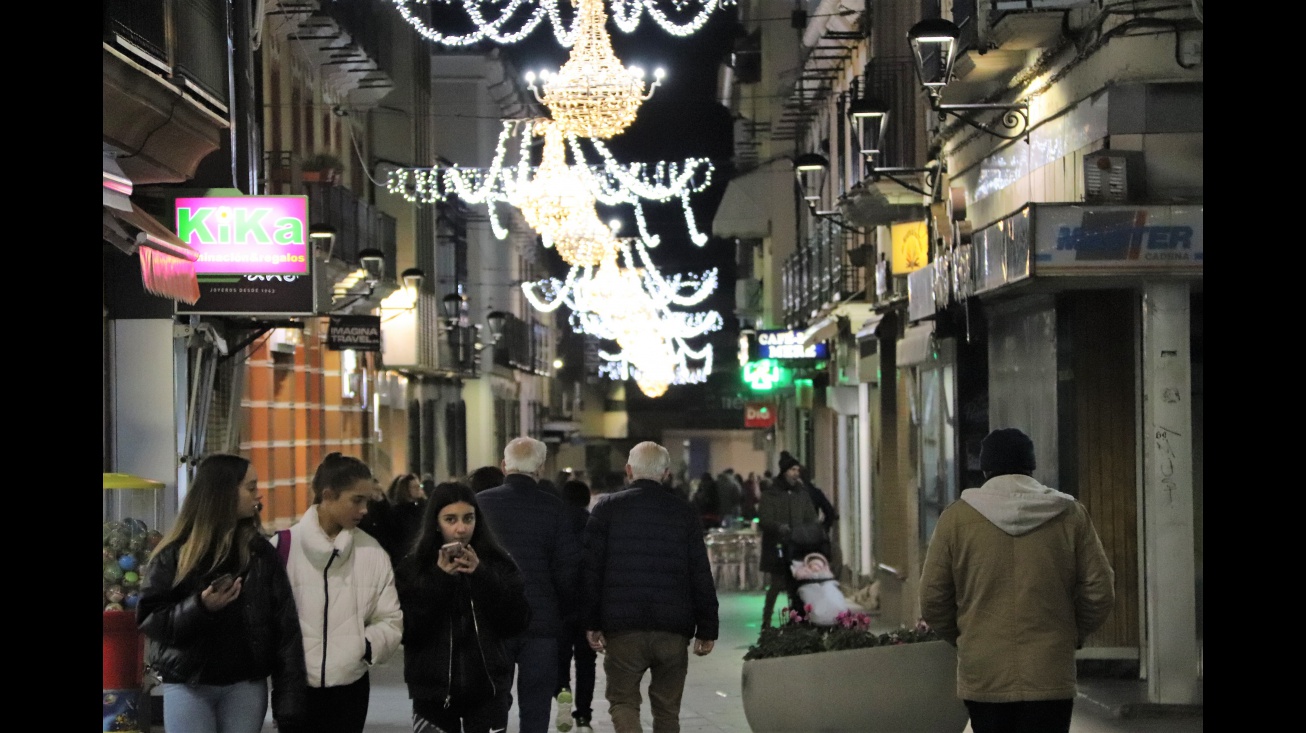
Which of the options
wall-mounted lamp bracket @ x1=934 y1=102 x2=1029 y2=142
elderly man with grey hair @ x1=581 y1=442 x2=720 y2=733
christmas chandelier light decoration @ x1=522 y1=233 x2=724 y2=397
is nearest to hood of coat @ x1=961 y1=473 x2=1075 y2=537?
elderly man with grey hair @ x1=581 y1=442 x2=720 y2=733

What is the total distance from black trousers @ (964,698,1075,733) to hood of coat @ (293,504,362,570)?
268 cm

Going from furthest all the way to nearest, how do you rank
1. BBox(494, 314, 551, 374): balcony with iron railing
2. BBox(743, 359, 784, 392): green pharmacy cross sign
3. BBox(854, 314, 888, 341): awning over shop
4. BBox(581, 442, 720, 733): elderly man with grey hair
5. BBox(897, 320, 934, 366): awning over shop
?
BBox(494, 314, 551, 374): balcony with iron railing, BBox(743, 359, 784, 392): green pharmacy cross sign, BBox(854, 314, 888, 341): awning over shop, BBox(897, 320, 934, 366): awning over shop, BBox(581, 442, 720, 733): elderly man with grey hair

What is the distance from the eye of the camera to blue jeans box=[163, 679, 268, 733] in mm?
7102

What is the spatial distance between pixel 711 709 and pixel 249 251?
6646 millimetres

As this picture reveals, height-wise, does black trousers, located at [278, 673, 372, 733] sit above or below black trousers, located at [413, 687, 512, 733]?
above

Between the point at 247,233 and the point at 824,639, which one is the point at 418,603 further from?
the point at 247,233

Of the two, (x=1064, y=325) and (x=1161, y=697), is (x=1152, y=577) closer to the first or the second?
(x=1161, y=697)

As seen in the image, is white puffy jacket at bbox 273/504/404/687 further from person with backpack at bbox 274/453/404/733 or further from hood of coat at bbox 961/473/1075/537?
hood of coat at bbox 961/473/1075/537

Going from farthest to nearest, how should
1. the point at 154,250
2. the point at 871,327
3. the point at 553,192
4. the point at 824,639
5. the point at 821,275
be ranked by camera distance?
the point at 821,275 < the point at 871,327 < the point at 553,192 < the point at 154,250 < the point at 824,639

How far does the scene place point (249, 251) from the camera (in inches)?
685

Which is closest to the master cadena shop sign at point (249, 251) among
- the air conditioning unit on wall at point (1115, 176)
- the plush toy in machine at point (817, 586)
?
the plush toy in machine at point (817, 586)

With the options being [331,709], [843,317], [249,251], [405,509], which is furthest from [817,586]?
[843,317]

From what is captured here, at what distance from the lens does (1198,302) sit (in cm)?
1338
